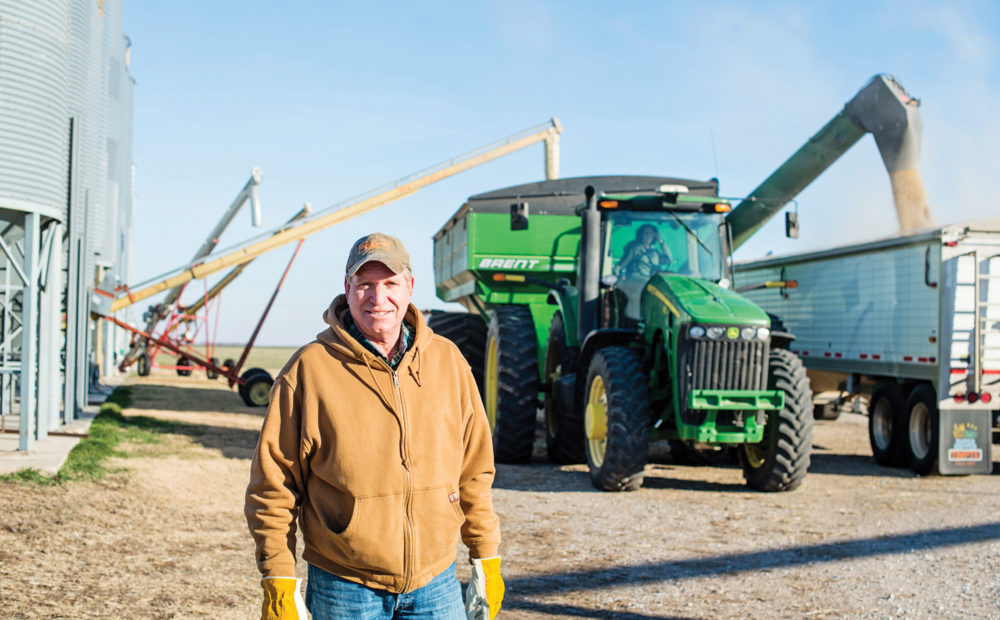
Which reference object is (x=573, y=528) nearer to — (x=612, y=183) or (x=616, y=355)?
(x=616, y=355)

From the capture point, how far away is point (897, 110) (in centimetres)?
1042

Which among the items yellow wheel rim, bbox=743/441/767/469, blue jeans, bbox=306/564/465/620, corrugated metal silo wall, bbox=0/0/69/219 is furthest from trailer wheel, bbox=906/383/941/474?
corrugated metal silo wall, bbox=0/0/69/219

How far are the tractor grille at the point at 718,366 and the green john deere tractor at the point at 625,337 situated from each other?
0.4 inches

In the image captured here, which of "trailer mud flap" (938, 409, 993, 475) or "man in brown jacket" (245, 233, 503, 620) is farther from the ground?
"man in brown jacket" (245, 233, 503, 620)

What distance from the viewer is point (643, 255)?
925 cm

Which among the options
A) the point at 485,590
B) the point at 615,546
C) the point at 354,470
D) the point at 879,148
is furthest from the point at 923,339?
the point at 354,470

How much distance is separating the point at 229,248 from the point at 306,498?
61.6 feet

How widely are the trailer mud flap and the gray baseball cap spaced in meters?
8.67

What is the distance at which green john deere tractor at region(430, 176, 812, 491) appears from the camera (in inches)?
315

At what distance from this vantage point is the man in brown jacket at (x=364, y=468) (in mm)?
2545

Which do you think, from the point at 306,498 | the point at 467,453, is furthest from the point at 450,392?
the point at 306,498

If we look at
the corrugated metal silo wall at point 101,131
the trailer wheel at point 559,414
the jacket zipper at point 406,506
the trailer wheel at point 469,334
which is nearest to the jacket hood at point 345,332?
the jacket zipper at point 406,506

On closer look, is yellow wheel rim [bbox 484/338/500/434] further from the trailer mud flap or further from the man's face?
the man's face

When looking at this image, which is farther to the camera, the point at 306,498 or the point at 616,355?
the point at 616,355
